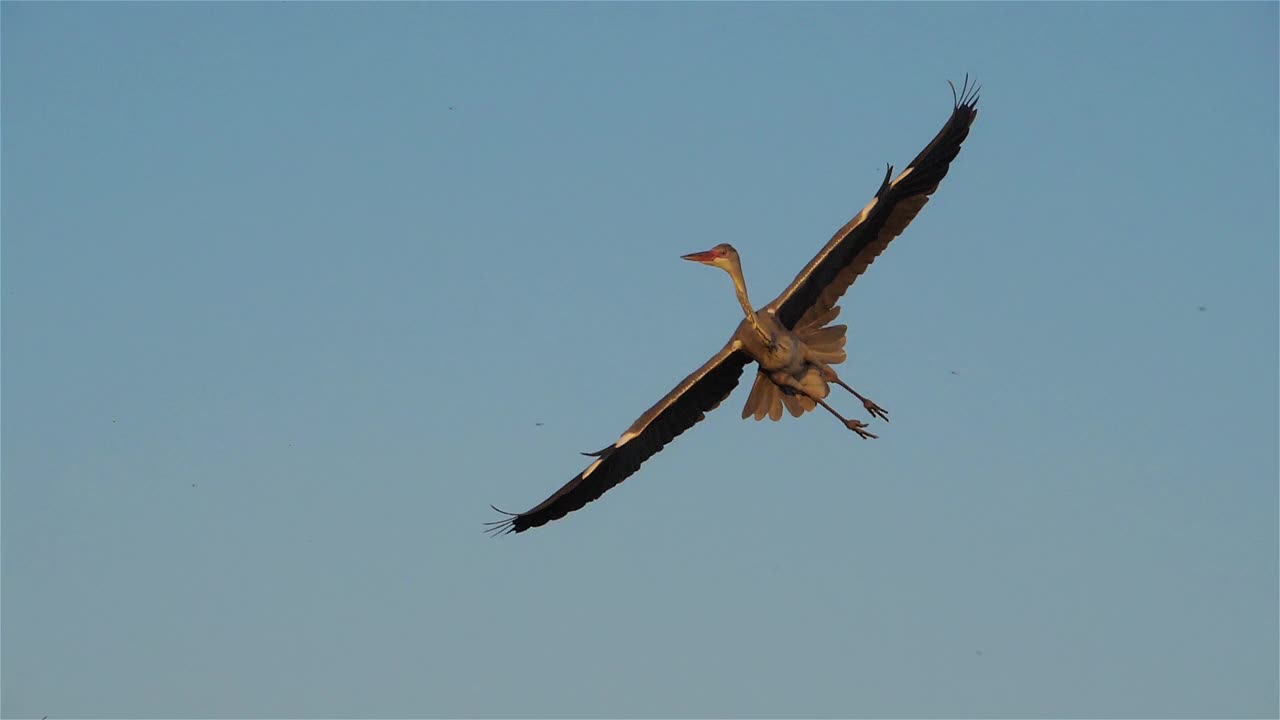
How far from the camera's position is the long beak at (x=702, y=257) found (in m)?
38.4

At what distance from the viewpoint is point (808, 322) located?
38.6 metres

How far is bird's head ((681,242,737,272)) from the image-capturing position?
1508 inches

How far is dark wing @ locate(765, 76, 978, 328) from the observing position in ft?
125

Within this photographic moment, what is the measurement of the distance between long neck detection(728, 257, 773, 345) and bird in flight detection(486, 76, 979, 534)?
1 cm

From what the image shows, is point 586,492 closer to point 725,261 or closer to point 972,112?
point 725,261

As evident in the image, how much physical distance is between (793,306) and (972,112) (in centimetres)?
292

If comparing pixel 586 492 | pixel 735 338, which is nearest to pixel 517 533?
pixel 586 492

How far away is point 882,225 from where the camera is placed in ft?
126

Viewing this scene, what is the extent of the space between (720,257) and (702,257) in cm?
23

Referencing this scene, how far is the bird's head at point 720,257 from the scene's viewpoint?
38.3m

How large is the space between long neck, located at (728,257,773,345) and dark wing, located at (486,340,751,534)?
2.12 feet

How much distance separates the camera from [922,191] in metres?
38.2

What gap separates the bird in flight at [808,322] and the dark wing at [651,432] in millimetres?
16

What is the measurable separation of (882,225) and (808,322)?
137cm
